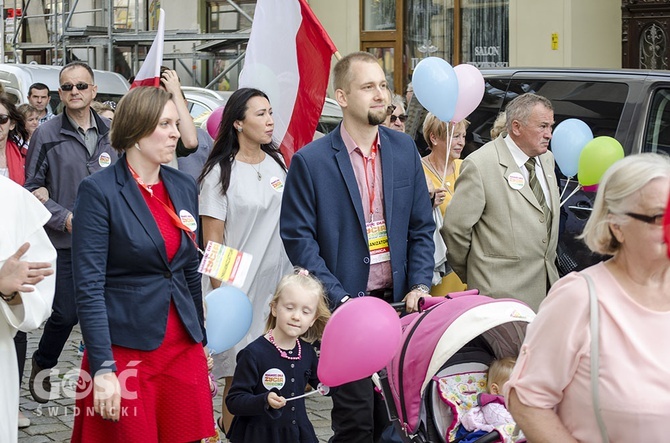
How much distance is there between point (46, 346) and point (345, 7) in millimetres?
13791

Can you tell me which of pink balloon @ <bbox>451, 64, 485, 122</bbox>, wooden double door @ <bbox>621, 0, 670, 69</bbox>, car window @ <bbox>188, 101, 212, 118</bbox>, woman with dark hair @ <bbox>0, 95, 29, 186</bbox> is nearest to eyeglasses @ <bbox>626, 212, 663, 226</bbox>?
pink balloon @ <bbox>451, 64, 485, 122</bbox>

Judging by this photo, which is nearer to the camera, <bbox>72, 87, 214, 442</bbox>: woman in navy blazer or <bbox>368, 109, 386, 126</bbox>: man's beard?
<bbox>72, 87, 214, 442</bbox>: woman in navy blazer

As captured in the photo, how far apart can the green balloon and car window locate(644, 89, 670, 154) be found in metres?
0.62

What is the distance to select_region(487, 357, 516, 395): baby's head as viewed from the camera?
5.21m

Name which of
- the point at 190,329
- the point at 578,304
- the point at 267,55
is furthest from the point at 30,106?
the point at 578,304

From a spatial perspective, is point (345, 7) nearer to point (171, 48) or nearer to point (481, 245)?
point (171, 48)

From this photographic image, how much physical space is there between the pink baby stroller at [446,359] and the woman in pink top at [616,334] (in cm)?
125

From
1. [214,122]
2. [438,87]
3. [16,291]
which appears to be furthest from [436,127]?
[16,291]

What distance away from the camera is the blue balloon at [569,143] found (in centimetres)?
728

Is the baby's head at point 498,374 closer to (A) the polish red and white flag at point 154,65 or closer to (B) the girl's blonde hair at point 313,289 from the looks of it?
(B) the girl's blonde hair at point 313,289

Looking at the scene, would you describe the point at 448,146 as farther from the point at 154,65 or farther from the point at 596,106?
the point at 154,65

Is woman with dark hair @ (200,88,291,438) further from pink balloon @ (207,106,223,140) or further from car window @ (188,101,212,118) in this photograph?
car window @ (188,101,212,118)

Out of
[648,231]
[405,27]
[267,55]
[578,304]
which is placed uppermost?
[405,27]

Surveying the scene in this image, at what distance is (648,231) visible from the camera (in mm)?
3398
